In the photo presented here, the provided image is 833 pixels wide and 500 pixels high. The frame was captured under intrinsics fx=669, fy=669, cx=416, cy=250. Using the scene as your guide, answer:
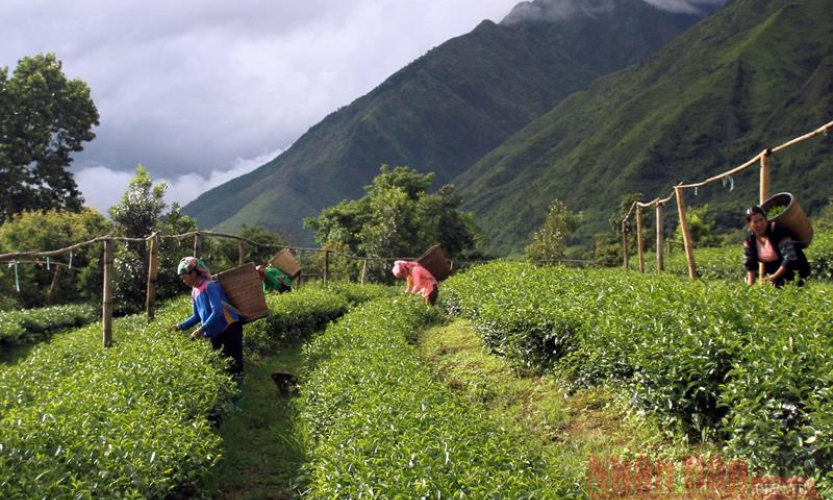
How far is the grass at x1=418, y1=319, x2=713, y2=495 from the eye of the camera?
4758 mm

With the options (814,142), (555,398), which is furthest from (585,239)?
(555,398)

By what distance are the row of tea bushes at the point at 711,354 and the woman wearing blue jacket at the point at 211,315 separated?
3.15 meters

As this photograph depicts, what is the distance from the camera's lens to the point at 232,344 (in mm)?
7887

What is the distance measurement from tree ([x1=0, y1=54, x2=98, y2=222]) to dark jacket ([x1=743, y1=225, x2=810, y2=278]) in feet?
114

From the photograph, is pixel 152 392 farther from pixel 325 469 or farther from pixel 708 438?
pixel 708 438

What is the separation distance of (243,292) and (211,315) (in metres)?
0.73

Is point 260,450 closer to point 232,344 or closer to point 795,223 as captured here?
point 232,344

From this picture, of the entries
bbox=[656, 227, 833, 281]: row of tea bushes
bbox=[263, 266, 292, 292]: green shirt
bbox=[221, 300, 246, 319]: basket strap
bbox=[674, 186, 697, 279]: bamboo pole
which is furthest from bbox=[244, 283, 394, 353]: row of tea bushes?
bbox=[656, 227, 833, 281]: row of tea bushes

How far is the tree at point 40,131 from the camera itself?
33.2 m

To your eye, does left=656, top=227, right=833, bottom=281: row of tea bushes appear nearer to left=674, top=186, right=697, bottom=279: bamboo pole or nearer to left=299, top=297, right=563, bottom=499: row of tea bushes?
left=674, top=186, right=697, bottom=279: bamboo pole

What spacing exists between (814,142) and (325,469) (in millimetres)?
93256

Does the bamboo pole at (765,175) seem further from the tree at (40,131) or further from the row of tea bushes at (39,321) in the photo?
the tree at (40,131)
